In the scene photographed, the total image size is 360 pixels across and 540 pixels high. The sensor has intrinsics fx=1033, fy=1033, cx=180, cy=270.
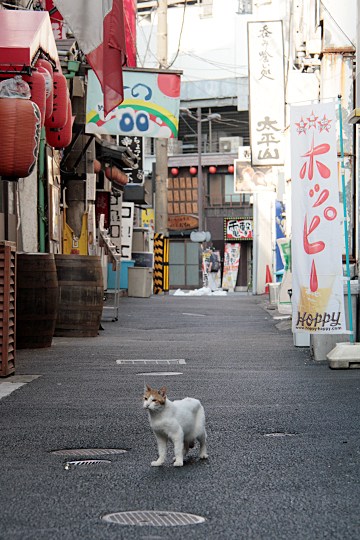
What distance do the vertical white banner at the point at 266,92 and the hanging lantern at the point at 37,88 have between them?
16109mm

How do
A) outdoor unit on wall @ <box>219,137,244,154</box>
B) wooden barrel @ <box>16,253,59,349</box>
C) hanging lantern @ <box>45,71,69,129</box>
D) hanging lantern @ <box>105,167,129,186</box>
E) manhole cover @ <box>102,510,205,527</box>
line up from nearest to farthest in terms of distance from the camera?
1. manhole cover @ <box>102,510,205,527</box>
2. hanging lantern @ <box>45,71,69,129</box>
3. wooden barrel @ <box>16,253,59,349</box>
4. hanging lantern @ <box>105,167,129,186</box>
5. outdoor unit on wall @ <box>219,137,244,154</box>

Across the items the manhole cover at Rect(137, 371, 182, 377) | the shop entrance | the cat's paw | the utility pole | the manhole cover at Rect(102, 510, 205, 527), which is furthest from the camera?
the shop entrance

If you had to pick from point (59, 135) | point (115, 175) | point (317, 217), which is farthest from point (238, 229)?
point (317, 217)

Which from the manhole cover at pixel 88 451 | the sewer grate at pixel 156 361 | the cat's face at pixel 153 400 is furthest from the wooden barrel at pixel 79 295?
the cat's face at pixel 153 400

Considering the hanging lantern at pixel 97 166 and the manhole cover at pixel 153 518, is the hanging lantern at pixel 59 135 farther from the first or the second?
the hanging lantern at pixel 97 166

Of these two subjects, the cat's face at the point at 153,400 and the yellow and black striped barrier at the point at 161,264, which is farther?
the yellow and black striped barrier at the point at 161,264

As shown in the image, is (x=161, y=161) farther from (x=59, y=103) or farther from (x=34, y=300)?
(x=34, y=300)

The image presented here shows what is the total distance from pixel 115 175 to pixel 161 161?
7.43m

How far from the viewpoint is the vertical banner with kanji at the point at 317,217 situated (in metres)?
11.9

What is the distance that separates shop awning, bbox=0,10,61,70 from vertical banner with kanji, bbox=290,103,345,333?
3.09 meters

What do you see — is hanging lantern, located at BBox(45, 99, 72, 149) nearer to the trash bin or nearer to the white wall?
the white wall

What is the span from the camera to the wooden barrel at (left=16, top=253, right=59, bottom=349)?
46.0ft

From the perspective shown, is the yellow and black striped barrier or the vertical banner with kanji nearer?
the vertical banner with kanji

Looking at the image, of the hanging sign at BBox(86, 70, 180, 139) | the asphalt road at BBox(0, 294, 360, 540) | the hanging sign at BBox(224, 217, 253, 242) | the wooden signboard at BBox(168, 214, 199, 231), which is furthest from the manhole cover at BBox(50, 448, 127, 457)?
the wooden signboard at BBox(168, 214, 199, 231)
